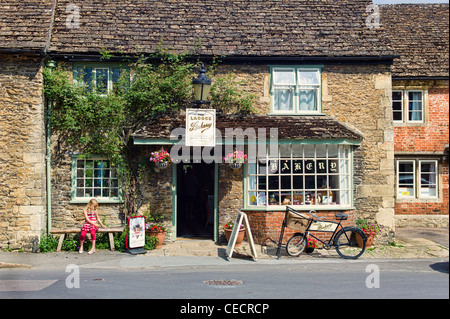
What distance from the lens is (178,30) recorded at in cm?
1323

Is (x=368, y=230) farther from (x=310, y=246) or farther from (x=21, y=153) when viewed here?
(x=21, y=153)

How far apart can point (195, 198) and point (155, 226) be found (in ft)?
10.9

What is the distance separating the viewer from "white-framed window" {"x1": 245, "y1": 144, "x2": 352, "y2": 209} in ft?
40.2

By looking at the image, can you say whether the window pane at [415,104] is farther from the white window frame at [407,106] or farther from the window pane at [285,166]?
the window pane at [285,166]

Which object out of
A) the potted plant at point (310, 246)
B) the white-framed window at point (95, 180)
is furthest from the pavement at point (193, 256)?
the white-framed window at point (95, 180)

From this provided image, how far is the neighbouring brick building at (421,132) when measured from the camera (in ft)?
54.6

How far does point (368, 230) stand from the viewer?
12.1 meters

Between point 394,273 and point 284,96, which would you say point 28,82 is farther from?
point 394,273

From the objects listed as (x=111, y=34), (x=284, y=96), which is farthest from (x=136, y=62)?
(x=284, y=96)

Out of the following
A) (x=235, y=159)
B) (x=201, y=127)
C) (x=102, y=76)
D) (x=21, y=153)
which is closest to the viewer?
(x=21, y=153)

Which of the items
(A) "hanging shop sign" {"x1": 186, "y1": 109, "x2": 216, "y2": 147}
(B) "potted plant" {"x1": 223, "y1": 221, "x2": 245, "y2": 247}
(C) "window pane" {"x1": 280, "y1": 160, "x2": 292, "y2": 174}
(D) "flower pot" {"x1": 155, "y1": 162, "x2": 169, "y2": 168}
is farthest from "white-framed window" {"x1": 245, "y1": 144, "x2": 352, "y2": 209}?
(D) "flower pot" {"x1": 155, "y1": 162, "x2": 169, "y2": 168}

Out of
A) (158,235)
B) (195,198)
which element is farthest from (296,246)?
(195,198)

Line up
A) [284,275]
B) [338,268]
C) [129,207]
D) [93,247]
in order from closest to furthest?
[284,275]
[338,268]
[93,247]
[129,207]

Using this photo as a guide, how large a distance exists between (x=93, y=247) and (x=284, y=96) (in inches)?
268
